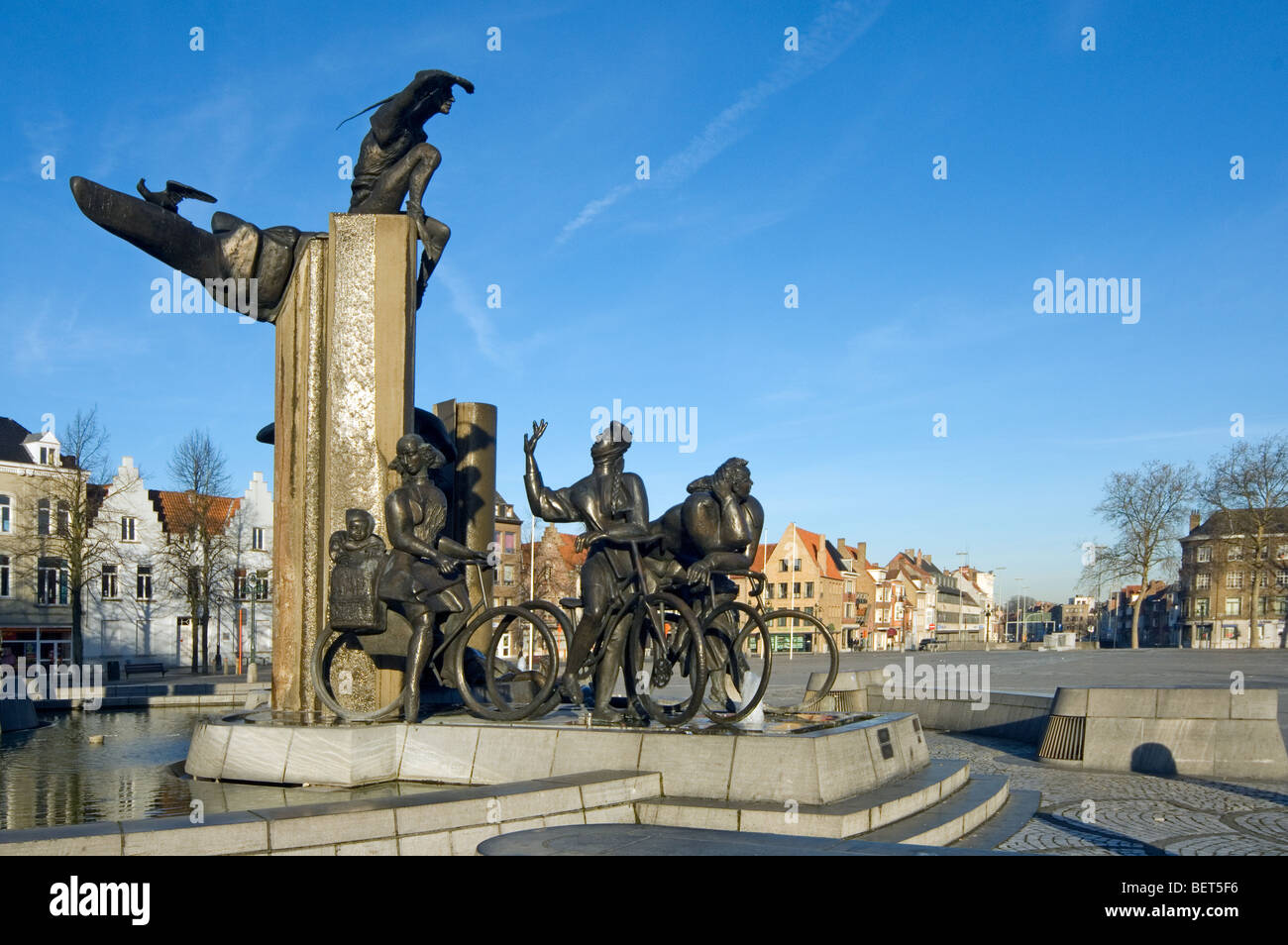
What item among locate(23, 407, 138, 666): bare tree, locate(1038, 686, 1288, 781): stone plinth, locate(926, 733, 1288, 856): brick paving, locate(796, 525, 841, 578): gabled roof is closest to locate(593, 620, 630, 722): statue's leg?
locate(926, 733, 1288, 856): brick paving

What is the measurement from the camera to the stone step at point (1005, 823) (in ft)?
22.7

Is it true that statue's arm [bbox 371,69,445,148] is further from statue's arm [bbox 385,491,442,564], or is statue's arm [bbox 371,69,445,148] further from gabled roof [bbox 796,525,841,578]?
gabled roof [bbox 796,525,841,578]

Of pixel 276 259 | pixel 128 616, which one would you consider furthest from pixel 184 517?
pixel 276 259

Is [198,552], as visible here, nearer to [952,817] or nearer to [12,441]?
[12,441]

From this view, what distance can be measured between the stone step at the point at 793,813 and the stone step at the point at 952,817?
0.09 m

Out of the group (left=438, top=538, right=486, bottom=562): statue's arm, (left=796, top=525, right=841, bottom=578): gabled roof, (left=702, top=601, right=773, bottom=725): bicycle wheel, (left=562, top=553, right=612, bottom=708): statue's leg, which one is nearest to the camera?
(left=438, top=538, right=486, bottom=562): statue's arm

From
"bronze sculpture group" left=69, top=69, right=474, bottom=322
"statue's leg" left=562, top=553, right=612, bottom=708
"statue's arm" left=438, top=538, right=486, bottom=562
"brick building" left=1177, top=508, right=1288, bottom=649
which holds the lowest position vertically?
"brick building" left=1177, top=508, right=1288, bottom=649

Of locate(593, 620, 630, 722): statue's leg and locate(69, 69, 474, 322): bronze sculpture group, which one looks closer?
locate(593, 620, 630, 722): statue's leg

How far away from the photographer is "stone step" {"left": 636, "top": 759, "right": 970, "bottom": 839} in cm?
641

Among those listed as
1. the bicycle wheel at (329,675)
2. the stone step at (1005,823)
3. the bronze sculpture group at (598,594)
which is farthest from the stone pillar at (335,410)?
the stone step at (1005,823)

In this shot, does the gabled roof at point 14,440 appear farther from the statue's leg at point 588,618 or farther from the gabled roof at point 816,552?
the gabled roof at point 816,552

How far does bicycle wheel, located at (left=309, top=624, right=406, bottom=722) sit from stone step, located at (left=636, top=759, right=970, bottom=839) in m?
2.32

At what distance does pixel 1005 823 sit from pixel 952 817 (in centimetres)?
69
